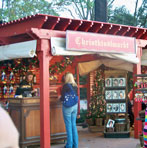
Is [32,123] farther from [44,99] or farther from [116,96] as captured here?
[116,96]

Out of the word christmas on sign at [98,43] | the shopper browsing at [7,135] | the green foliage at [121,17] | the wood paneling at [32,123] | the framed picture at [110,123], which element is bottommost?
the framed picture at [110,123]

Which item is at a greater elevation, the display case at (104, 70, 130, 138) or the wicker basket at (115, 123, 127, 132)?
the display case at (104, 70, 130, 138)

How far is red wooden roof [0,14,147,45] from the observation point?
21.3ft

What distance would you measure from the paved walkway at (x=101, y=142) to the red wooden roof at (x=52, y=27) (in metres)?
2.85

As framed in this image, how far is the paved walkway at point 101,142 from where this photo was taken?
746 centimetres

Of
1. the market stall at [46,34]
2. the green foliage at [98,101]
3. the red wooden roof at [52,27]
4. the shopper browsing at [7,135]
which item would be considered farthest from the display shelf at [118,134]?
Answer: the shopper browsing at [7,135]

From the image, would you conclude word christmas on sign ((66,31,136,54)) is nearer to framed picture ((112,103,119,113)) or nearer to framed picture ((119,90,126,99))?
framed picture ((119,90,126,99))

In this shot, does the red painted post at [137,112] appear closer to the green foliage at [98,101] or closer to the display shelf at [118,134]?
the display shelf at [118,134]

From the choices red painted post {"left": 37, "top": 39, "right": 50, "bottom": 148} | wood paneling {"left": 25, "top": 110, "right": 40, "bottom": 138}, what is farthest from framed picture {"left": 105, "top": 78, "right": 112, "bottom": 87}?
red painted post {"left": 37, "top": 39, "right": 50, "bottom": 148}

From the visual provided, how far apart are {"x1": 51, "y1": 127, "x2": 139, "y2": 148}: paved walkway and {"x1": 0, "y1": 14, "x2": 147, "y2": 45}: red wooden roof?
2848mm

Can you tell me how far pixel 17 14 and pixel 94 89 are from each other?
50.1 ft

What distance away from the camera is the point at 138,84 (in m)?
6.98

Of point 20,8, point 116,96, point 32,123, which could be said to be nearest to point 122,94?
point 116,96

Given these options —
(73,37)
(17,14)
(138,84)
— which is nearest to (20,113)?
(73,37)
